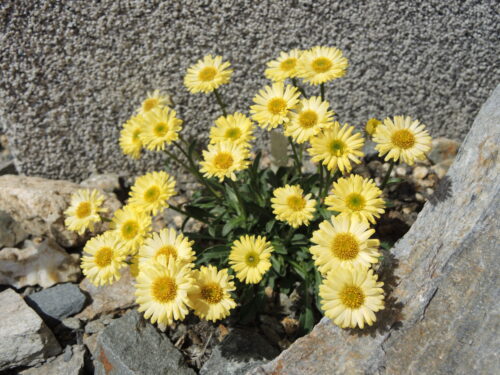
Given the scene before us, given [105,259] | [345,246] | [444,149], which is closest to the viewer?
[345,246]

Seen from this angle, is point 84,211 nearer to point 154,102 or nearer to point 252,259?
point 154,102

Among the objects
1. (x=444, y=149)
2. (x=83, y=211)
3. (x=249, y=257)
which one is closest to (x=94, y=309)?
(x=83, y=211)

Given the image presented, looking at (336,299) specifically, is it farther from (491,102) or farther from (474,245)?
(491,102)

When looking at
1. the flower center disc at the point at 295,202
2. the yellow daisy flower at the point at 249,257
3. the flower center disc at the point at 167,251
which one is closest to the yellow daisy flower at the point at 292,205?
the flower center disc at the point at 295,202

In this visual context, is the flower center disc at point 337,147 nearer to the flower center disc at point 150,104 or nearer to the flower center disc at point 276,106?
the flower center disc at point 276,106

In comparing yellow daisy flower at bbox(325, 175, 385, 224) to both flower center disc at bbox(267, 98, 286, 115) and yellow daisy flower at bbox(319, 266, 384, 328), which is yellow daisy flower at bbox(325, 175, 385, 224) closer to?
yellow daisy flower at bbox(319, 266, 384, 328)

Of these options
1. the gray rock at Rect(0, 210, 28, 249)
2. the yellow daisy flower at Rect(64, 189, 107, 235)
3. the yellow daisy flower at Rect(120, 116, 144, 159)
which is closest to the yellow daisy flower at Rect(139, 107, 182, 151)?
the yellow daisy flower at Rect(120, 116, 144, 159)
